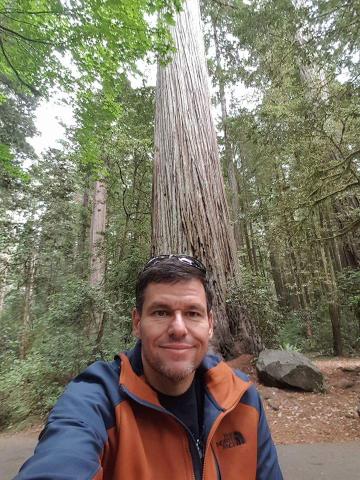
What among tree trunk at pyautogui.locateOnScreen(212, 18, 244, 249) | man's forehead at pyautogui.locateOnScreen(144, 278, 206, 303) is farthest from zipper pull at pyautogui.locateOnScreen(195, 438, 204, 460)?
tree trunk at pyautogui.locateOnScreen(212, 18, 244, 249)

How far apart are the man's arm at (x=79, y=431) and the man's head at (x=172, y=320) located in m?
0.20

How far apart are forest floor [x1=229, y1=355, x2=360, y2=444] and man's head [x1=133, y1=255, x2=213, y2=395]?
2699mm

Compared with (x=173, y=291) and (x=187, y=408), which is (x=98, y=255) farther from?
(x=187, y=408)

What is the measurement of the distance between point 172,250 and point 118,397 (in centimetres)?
388

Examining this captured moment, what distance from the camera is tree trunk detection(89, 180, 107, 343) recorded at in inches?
286

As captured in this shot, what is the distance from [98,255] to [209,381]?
7.18 m

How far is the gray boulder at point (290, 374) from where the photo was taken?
4.55m

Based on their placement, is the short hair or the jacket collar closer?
the jacket collar

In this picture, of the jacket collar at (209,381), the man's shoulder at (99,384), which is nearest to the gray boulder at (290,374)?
the jacket collar at (209,381)

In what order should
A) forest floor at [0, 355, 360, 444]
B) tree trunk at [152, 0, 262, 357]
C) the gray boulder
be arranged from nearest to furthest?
1. forest floor at [0, 355, 360, 444]
2. the gray boulder
3. tree trunk at [152, 0, 262, 357]

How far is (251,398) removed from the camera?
61.6 inches

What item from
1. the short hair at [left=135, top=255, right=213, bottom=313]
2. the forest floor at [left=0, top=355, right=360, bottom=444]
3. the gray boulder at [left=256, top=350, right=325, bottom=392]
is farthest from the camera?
the gray boulder at [left=256, top=350, right=325, bottom=392]

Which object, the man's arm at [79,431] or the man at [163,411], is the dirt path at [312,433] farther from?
the man's arm at [79,431]

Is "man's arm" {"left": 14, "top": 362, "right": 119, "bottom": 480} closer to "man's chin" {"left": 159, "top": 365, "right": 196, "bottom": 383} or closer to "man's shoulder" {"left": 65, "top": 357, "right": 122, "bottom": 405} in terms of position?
"man's shoulder" {"left": 65, "top": 357, "right": 122, "bottom": 405}
